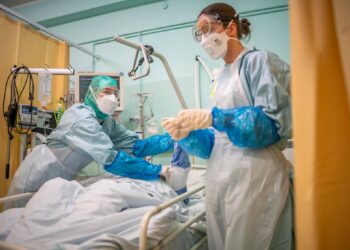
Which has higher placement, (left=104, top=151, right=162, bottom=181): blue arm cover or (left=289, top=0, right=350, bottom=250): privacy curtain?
(left=289, top=0, right=350, bottom=250): privacy curtain

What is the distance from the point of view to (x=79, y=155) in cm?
178

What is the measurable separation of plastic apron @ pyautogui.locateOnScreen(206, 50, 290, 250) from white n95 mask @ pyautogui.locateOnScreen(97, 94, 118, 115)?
1114mm

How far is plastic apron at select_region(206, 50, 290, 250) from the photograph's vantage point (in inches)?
36.0

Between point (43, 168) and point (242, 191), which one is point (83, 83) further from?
point (242, 191)

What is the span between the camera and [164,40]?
8.68 feet

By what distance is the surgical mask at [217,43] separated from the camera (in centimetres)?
113

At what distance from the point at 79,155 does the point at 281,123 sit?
1406 mm

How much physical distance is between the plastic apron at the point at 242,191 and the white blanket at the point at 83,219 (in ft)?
0.66

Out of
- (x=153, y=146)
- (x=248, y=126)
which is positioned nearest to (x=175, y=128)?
(x=248, y=126)

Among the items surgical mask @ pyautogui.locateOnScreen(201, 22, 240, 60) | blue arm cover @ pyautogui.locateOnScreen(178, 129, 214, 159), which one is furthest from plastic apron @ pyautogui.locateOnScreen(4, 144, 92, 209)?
surgical mask @ pyautogui.locateOnScreen(201, 22, 240, 60)

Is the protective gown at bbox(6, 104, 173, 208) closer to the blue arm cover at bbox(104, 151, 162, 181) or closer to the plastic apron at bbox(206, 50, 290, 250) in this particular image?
the blue arm cover at bbox(104, 151, 162, 181)

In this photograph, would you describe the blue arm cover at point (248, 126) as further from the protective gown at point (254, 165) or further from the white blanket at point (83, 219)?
the white blanket at point (83, 219)

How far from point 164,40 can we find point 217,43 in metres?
1.63

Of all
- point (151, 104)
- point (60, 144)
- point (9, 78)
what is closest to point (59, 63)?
point (9, 78)
